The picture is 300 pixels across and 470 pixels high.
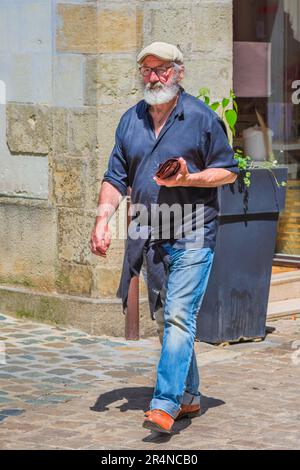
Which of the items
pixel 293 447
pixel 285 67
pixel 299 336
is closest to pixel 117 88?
pixel 299 336

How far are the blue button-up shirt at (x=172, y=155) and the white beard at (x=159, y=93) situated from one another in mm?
86

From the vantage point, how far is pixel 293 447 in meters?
6.10

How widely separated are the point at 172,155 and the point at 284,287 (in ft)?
13.3

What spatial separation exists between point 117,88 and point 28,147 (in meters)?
0.94

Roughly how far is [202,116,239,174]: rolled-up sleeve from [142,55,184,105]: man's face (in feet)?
0.86

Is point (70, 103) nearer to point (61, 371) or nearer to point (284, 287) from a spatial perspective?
point (61, 371)

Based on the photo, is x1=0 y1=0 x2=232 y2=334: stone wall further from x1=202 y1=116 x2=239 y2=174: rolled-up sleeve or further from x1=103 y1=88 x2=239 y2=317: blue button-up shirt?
x1=202 y1=116 x2=239 y2=174: rolled-up sleeve

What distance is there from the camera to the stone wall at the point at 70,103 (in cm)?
884

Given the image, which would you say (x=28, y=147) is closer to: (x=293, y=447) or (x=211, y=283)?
(x=211, y=283)

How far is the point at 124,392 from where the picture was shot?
23.9ft

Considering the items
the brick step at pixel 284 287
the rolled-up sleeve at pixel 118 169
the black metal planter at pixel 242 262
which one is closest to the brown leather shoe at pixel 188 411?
the rolled-up sleeve at pixel 118 169
